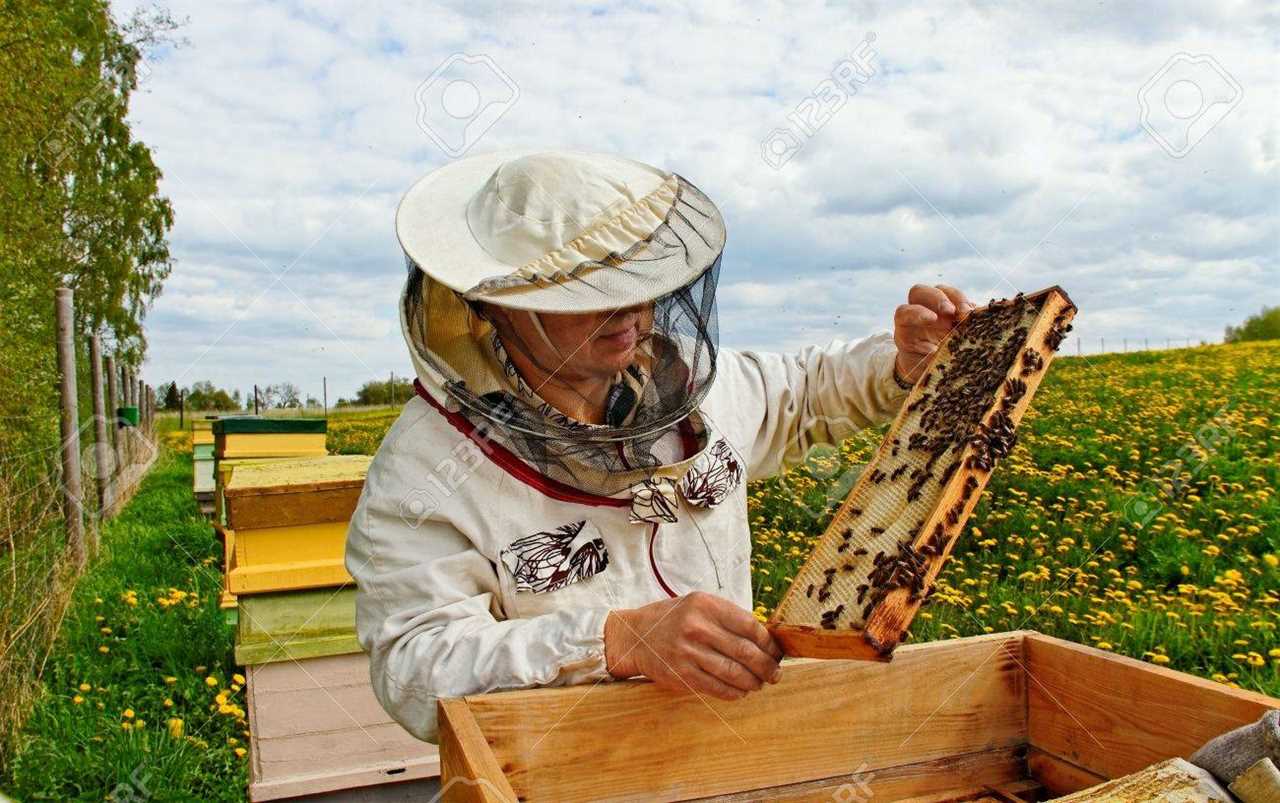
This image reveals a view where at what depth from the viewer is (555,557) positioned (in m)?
2.00

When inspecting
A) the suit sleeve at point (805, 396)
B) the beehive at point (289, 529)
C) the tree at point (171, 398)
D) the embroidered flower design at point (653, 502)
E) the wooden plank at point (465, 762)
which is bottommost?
the tree at point (171, 398)

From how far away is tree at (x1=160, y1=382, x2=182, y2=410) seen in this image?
100ft

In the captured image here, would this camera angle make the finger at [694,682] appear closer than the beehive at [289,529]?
Yes

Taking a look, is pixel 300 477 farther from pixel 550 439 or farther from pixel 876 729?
pixel 876 729

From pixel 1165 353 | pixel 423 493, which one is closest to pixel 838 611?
pixel 423 493

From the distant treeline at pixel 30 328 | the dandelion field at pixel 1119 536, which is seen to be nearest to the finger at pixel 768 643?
the dandelion field at pixel 1119 536

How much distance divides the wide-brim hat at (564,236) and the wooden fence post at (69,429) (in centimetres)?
617

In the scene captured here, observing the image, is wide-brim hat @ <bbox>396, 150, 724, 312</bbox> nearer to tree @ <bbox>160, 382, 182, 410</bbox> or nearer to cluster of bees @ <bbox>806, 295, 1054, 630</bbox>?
cluster of bees @ <bbox>806, 295, 1054, 630</bbox>

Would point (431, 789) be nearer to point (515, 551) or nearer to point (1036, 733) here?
point (515, 551)

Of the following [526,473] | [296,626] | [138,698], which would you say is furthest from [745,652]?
[138,698]

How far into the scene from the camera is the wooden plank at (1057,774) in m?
1.90

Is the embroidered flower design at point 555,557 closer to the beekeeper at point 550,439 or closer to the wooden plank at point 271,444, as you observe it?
the beekeeper at point 550,439

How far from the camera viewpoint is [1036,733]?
202 centimetres

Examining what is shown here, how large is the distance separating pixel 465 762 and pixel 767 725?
63 cm
